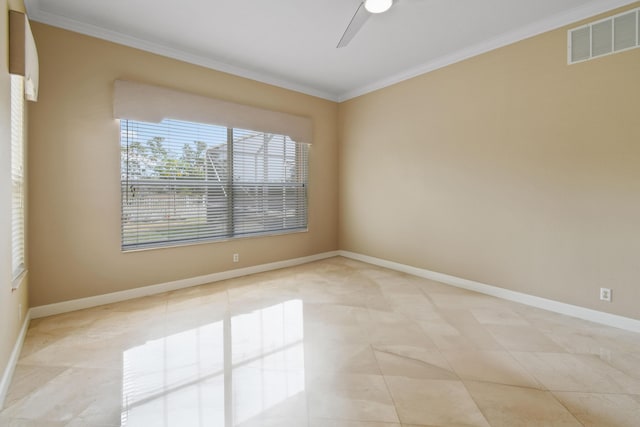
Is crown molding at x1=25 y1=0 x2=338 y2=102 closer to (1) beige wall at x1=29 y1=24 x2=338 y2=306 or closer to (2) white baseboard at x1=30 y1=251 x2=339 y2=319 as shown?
(1) beige wall at x1=29 y1=24 x2=338 y2=306

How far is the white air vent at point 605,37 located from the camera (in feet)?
8.39

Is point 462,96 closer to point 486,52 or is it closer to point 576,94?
point 486,52

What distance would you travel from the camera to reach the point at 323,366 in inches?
82.0

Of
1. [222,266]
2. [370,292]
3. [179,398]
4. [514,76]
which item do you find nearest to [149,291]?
[222,266]

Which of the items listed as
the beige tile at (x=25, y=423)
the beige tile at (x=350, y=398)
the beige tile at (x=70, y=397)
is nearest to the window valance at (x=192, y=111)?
the beige tile at (x=70, y=397)

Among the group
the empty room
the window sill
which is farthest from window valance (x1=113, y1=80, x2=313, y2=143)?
the window sill

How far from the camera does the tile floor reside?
164 centimetres

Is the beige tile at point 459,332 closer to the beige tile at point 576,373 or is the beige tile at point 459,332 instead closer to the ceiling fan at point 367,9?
the beige tile at point 576,373

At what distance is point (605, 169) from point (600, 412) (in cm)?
212

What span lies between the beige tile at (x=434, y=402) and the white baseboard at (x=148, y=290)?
2785mm

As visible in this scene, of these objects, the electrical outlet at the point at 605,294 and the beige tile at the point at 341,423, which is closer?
the beige tile at the point at 341,423

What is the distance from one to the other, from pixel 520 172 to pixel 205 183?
371 centimetres

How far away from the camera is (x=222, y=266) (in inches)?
161

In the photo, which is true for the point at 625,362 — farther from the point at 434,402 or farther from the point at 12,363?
the point at 12,363
